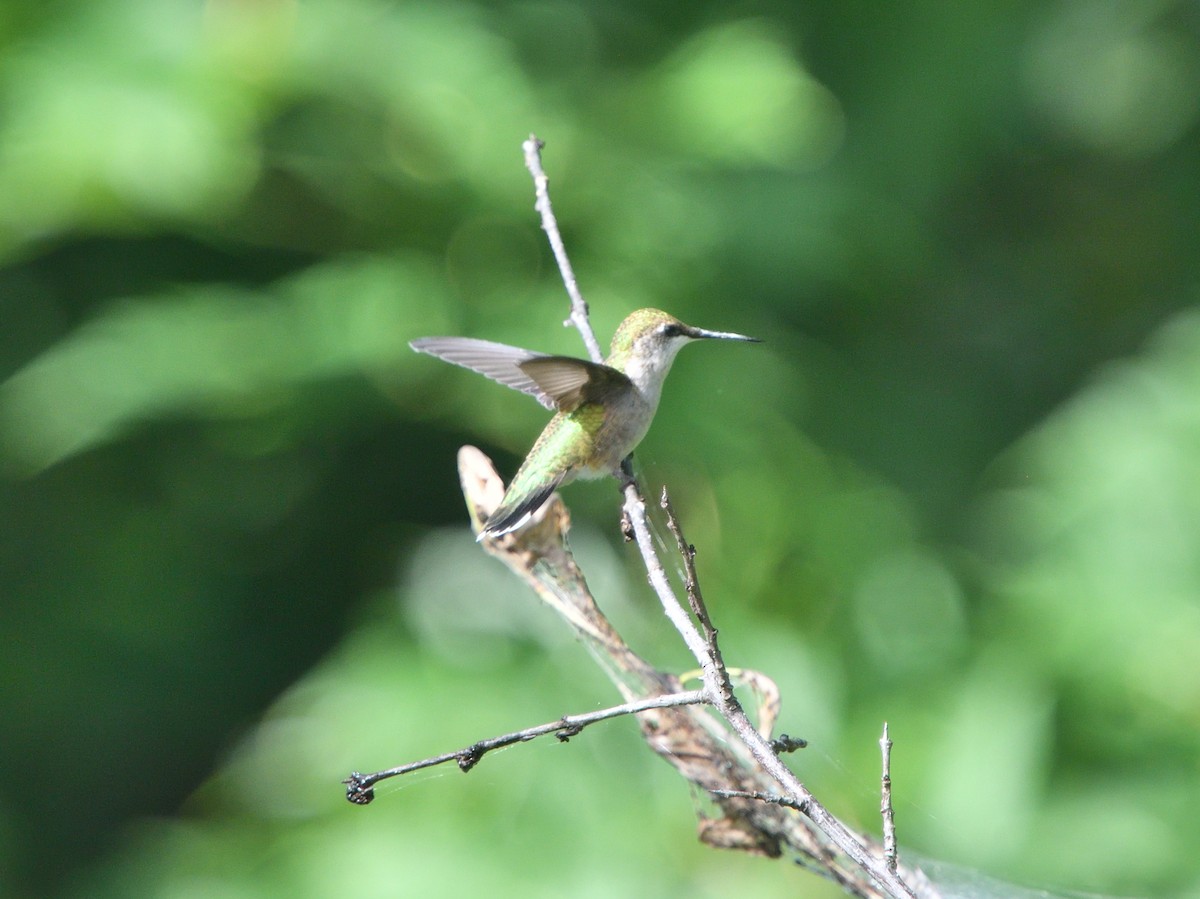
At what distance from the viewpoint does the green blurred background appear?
3.23 m

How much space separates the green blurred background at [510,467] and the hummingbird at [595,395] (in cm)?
73

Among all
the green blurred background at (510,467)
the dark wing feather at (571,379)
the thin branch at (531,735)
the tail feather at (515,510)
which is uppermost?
the green blurred background at (510,467)

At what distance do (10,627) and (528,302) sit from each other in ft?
7.81

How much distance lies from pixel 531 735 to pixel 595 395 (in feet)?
4.03

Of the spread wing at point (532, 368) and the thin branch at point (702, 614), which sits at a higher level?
the spread wing at point (532, 368)

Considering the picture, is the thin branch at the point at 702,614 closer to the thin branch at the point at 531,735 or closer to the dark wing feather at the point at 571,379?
the thin branch at the point at 531,735

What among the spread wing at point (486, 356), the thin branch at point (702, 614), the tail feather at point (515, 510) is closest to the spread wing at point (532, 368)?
the spread wing at point (486, 356)

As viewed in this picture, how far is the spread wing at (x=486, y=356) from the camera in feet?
7.01

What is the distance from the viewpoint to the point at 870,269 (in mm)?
4566

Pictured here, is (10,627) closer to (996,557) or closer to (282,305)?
(282,305)

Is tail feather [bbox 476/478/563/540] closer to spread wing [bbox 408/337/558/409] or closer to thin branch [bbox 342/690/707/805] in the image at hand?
spread wing [bbox 408/337/558/409]

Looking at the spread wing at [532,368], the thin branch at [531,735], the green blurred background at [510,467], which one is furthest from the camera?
the green blurred background at [510,467]

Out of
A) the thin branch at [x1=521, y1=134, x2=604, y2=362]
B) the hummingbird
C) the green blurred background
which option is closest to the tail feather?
the hummingbird

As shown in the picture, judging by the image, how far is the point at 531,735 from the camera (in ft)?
4.16
